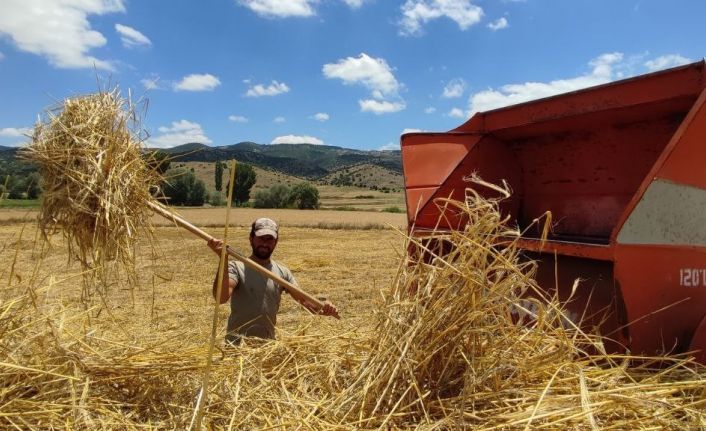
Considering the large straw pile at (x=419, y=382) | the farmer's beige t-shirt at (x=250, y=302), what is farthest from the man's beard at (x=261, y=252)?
the large straw pile at (x=419, y=382)

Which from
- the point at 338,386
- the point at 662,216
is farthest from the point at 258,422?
the point at 662,216

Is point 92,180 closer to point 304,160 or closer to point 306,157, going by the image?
point 304,160

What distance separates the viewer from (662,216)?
9.41 feet

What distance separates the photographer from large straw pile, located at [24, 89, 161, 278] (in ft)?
7.78

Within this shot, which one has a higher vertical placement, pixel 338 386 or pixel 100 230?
pixel 100 230

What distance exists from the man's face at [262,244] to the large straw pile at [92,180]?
3.33ft

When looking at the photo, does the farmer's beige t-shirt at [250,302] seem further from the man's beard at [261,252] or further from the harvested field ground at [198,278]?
the harvested field ground at [198,278]

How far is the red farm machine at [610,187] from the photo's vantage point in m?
Answer: 2.81

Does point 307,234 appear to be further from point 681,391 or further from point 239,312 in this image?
point 681,391

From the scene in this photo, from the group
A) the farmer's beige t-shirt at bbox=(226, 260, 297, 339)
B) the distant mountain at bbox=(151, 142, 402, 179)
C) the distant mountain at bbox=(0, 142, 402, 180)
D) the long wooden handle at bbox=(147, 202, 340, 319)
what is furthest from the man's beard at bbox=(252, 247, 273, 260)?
the distant mountain at bbox=(151, 142, 402, 179)

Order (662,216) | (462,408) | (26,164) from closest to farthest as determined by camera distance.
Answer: (462,408)
(26,164)
(662,216)

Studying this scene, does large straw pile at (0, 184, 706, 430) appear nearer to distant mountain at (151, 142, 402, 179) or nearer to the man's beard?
the man's beard

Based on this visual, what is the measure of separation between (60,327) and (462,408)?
181cm

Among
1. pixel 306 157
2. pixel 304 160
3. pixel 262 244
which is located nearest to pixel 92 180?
pixel 262 244
